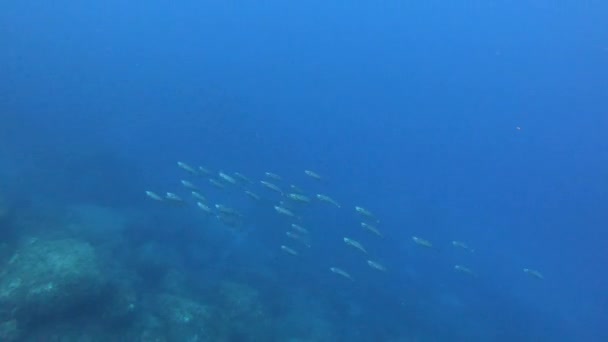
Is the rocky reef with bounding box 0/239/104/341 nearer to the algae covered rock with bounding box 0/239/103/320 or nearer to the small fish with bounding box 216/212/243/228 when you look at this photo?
the algae covered rock with bounding box 0/239/103/320

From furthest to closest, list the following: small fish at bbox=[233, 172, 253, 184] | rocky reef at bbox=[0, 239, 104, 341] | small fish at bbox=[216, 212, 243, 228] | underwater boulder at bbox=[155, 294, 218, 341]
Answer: small fish at bbox=[216, 212, 243, 228] < small fish at bbox=[233, 172, 253, 184] < underwater boulder at bbox=[155, 294, 218, 341] < rocky reef at bbox=[0, 239, 104, 341]

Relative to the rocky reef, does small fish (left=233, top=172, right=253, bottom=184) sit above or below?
above

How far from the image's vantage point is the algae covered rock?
961 centimetres

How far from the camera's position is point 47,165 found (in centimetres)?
1853

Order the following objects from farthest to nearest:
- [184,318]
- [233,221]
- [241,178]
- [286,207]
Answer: [233,221] → [241,178] → [286,207] → [184,318]

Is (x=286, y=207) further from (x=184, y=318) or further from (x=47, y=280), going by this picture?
(x=47, y=280)

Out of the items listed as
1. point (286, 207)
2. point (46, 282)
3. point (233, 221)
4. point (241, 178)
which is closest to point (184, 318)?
point (46, 282)

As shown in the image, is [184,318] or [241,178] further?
[241,178]

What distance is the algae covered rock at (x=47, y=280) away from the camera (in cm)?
961

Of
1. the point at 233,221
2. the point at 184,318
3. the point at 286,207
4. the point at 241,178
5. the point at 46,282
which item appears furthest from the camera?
the point at 233,221

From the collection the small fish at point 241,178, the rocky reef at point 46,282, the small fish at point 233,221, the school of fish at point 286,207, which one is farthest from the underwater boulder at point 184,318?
the small fish at point 233,221

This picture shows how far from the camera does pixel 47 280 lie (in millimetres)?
9914

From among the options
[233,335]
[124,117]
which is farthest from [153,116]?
[233,335]

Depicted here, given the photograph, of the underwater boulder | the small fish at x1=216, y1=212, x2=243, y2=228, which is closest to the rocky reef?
the underwater boulder
